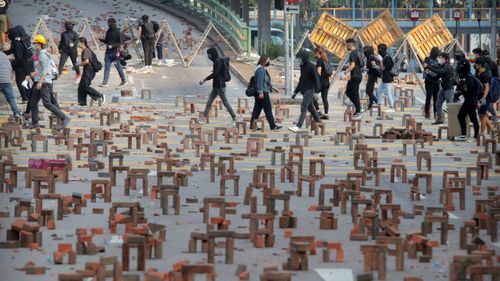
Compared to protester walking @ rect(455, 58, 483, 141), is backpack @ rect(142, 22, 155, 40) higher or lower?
higher

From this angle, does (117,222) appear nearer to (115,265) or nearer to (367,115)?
(115,265)

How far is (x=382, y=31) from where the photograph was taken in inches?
1583

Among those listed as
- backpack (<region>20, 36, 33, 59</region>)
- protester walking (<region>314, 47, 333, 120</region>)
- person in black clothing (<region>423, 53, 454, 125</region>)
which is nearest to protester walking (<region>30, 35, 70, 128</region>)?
backpack (<region>20, 36, 33, 59</region>)

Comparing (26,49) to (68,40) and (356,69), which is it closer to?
(356,69)

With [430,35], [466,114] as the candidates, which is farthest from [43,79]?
[430,35]

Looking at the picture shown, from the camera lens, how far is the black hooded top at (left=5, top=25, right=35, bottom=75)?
3061cm

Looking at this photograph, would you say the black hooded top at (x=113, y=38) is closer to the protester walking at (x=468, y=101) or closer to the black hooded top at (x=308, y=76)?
the black hooded top at (x=308, y=76)

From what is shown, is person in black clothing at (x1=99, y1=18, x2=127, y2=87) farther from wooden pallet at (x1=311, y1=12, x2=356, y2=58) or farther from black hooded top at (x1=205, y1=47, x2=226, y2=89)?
black hooded top at (x1=205, y1=47, x2=226, y2=89)

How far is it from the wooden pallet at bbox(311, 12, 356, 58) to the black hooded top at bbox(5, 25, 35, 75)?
33.3 feet

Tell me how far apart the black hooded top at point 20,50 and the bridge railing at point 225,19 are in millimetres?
18480

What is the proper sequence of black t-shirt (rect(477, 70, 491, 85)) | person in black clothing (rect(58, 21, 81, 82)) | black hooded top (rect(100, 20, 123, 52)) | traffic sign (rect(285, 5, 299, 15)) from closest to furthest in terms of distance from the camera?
black t-shirt (rect(477, 70, 491, 85)), traffic sign (rect(285, 5, 299, 15)), black hooded top (rect(100, 20, 123, 52)), person in black clothing (rect(58, 21, 81, 82))

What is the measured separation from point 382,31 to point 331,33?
5.29 feet

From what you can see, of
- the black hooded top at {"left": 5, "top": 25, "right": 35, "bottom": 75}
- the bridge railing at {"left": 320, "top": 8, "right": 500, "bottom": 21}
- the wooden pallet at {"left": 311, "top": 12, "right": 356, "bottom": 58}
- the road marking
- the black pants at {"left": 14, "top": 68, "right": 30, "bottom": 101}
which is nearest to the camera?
the road marking

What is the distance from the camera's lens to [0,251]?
14.4 m
